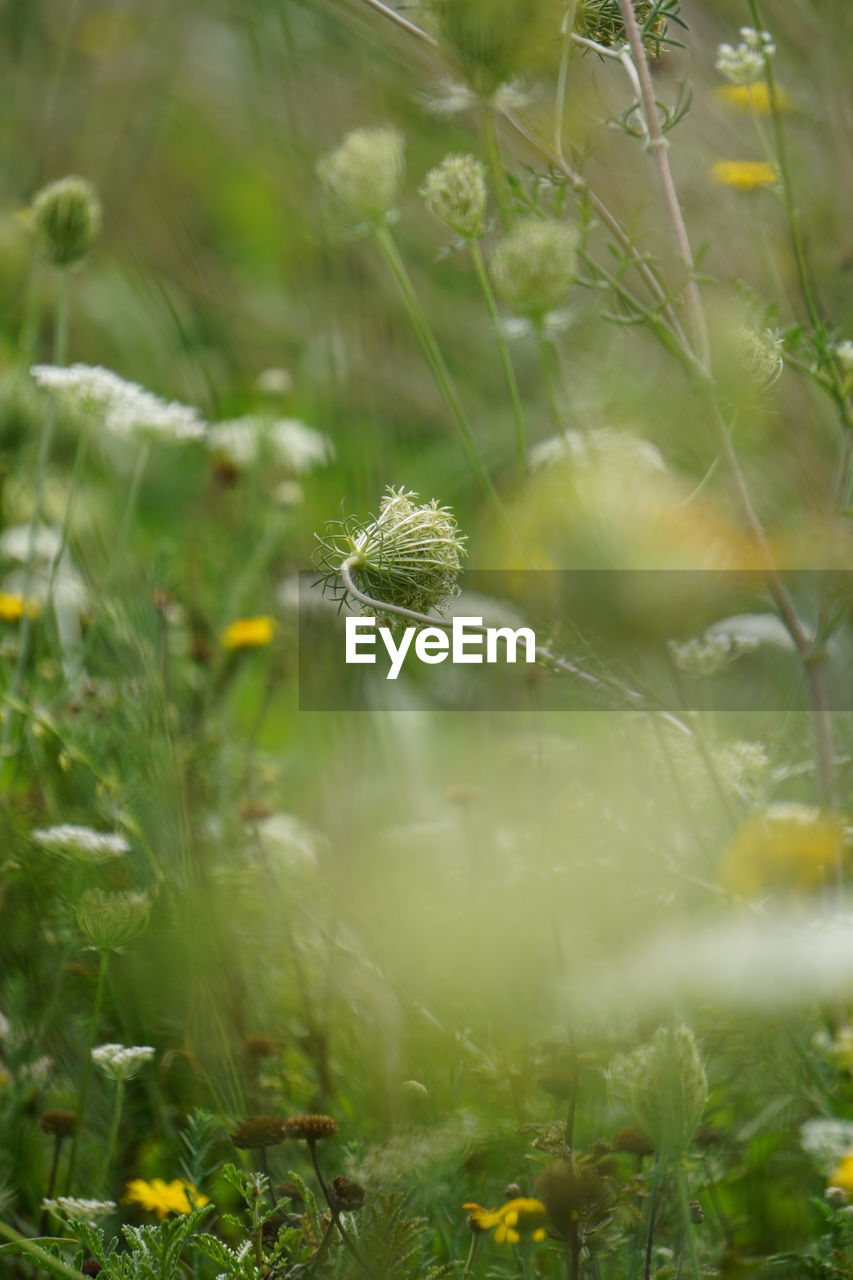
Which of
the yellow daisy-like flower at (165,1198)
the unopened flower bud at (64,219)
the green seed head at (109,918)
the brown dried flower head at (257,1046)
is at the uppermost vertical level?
the unopened flower bud at (64,219)

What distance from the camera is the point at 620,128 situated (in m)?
0.48

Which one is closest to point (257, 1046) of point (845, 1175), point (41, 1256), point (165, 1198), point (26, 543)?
point (165, 1198)

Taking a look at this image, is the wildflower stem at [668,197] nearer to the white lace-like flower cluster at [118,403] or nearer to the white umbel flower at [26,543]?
the white lace-like flower cluster at [118,403]

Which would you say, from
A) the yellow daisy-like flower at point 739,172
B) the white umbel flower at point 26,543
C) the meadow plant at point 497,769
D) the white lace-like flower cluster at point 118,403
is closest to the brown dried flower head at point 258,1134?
the meadow plant at point 497,769

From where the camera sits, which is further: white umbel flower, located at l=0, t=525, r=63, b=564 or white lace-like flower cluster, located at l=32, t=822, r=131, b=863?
white umbel flower, located at l=0, t=525, r=63, b=564

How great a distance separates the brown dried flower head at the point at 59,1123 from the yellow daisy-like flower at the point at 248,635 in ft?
1.34

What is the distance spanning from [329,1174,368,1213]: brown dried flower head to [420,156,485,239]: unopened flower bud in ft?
1.22

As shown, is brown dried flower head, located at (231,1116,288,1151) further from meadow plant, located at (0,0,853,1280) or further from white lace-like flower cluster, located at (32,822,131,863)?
white lace-like flower cluster, located at (32,822,131,863)

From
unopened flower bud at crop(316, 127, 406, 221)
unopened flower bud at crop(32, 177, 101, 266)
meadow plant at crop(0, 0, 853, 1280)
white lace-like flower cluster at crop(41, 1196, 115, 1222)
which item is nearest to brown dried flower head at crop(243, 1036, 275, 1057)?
meadow plant at crop(0, 0, 853, 1280)

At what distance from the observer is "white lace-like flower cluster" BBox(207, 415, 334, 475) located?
1073 mm

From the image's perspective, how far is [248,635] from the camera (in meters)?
0.91

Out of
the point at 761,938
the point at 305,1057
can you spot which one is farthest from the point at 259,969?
the point at 761,938

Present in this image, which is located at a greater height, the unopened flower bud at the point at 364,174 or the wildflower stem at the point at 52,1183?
the unopened flower bud at the point at 364,174

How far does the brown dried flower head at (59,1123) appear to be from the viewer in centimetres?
58
